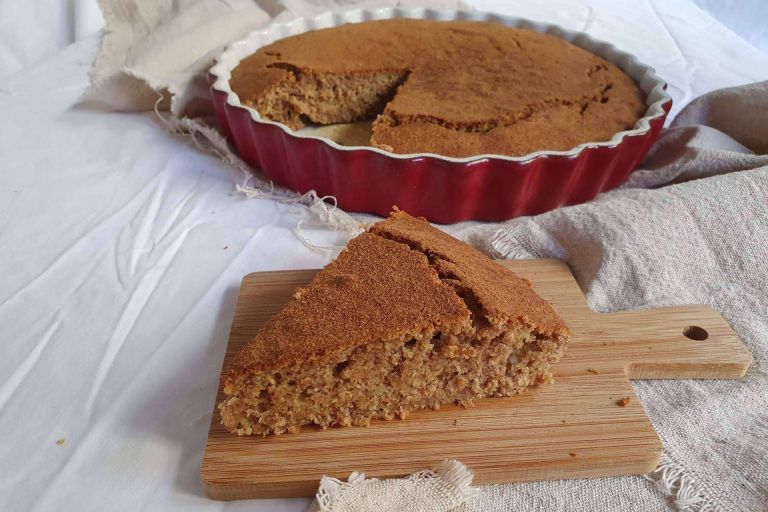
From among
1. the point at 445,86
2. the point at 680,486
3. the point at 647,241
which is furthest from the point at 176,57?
the point at 680,486

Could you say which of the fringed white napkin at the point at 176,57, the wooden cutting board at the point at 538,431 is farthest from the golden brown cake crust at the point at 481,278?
the fringed white napkin at the point at 176,57

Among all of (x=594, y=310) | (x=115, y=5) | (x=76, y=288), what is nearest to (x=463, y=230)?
(x=594, y=310)

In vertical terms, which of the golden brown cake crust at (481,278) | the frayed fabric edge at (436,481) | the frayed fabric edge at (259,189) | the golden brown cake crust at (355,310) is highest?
the golden brown cake crust at (355,310)

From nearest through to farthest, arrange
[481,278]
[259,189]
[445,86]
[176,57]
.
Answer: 1. [481,278]
2. [259,189]
3. [445,86]
4. [176,57]

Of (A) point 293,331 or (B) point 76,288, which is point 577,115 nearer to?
(A) point 293,331

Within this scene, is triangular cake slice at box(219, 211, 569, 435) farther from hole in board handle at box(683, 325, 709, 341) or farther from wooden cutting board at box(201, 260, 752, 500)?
hole in board handle at box(683, 325, 709, 341)

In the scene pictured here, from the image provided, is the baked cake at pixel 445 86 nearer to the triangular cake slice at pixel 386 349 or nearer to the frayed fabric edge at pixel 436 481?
the triangular cake slice at pixel 386 349

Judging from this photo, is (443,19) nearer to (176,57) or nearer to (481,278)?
(176,57)
